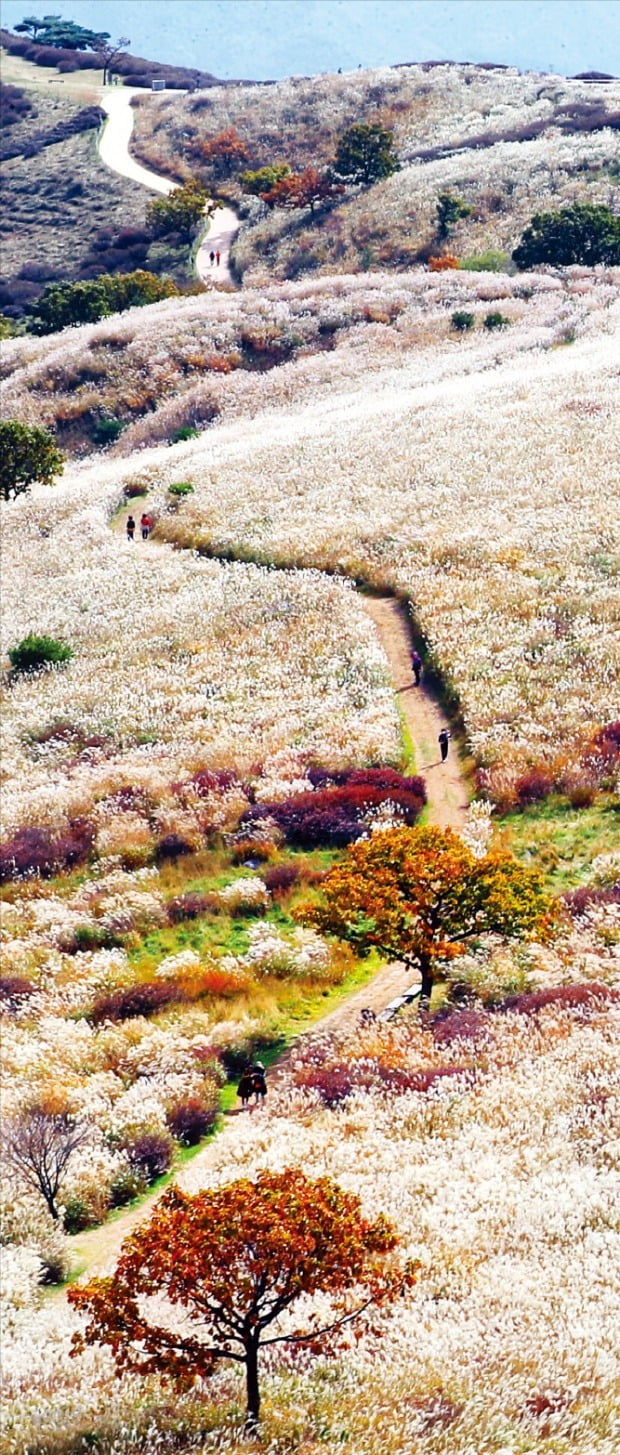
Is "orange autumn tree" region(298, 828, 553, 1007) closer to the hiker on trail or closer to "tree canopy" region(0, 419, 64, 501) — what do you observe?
the hiker on trail

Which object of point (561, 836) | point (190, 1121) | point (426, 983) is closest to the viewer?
point (190, 1121)

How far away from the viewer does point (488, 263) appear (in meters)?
81.9

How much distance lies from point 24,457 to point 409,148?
65.9 m

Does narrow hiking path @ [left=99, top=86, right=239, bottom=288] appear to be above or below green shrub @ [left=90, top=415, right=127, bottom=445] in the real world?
above

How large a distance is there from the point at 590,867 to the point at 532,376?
129 feet

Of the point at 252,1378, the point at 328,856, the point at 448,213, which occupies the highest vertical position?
the point at 448,213

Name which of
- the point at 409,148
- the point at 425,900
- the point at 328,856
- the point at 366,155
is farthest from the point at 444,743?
the point at 409,148

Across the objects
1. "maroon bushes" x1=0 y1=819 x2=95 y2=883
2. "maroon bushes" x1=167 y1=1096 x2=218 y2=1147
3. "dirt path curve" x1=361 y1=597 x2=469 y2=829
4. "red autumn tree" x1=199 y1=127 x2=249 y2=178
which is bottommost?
"maroon bushes" x1=0 y1=819 x2=95 y2=883

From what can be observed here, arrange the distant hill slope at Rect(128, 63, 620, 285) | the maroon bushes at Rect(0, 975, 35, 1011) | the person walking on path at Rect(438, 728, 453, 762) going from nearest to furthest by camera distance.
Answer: the maroon bushes at Rect(0, 975, 35, 1011)
the person walking on path at Rect(438, 728, 453, 762)
the distant hill slope at Rect(128, 63, 620, 285)

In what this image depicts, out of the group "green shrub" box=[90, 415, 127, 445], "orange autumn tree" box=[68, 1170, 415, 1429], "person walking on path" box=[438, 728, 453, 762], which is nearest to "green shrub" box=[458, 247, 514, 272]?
"green shrub" box=[90, 415, 127, 445]

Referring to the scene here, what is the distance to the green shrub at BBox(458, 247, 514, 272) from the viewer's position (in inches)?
3214

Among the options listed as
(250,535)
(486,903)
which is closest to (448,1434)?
(486,903)

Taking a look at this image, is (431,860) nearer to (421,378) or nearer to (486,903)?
(486,903)

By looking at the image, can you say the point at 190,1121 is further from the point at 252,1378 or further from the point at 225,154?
the point at 225,154
